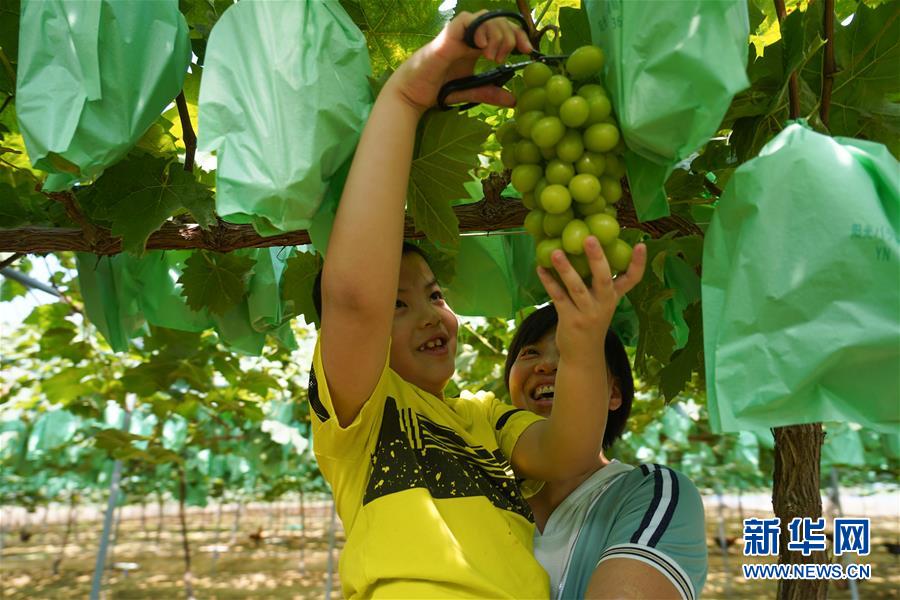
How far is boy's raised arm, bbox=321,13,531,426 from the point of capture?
1.03 metres

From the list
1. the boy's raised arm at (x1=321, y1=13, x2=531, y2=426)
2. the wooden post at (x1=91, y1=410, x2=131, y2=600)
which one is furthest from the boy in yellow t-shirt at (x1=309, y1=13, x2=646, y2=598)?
the wooden post at (x1=91, y1=410, x2=131, y2=600)

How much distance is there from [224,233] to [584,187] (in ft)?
3.38

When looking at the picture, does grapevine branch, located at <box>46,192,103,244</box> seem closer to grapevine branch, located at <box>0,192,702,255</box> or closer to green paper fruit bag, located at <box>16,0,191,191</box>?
grapevine branch, located at <box>0,192,702,255</box>

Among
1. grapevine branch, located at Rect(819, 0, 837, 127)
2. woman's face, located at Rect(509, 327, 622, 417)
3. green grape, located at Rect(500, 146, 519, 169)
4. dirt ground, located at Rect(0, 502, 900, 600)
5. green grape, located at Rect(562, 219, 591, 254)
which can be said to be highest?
grapevine branch, located at Rect(819, 0, 837, 127)

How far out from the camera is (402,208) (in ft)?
3.60

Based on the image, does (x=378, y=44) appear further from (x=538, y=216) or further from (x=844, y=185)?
(x=844, y=185)

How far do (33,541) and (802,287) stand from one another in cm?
3130

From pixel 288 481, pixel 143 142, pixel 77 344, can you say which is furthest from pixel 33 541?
pixel 143 142

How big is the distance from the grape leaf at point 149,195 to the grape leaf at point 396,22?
457 millimetres

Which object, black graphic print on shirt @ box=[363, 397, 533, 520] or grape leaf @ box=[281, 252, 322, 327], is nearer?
black graphic print on shirt @ box=[363, 397, 533, 520]

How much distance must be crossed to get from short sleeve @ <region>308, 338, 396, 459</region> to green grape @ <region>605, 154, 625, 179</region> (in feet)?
1.76

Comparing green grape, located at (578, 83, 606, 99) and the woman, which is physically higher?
green grape, located at (578, 83, 606, 99)

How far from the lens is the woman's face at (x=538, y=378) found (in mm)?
2203

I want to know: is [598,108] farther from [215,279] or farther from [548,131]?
[215,279]
